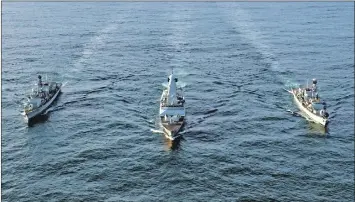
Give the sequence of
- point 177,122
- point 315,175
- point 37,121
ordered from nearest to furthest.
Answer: point 315,175 < point 177,122 < point 37,121

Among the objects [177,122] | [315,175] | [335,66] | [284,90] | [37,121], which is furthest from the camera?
[335,66]

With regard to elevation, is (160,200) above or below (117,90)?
below

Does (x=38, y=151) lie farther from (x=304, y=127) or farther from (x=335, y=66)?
(x=335, y=66)

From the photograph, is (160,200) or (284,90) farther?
(284,90)

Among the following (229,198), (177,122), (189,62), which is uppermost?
(189,62)

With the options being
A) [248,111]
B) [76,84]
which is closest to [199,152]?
[248,111]

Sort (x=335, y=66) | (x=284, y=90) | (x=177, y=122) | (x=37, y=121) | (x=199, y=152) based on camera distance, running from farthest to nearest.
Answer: (x=335, y=66) → (x=284, y=90) → (x=37, y=121) → (x=177, y=122) → (x=199, y=152)

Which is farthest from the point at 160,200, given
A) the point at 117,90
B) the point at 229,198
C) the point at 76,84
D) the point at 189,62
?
the point at 189,62

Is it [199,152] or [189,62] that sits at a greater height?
[189,62]

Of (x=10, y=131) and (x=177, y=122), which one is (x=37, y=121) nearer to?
(x=10, y=131)
